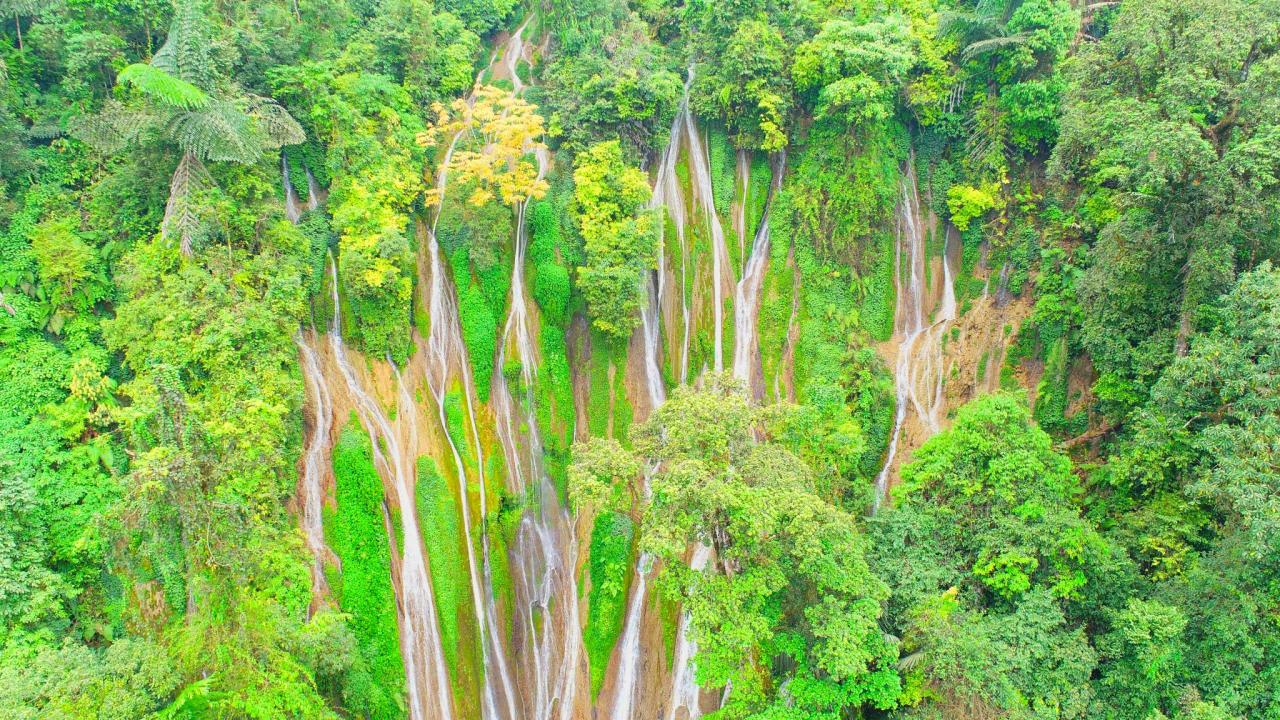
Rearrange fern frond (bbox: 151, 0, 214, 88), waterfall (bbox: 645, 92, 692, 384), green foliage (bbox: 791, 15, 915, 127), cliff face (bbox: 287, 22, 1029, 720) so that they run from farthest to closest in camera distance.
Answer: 1. waterfall (bbox: 645, 92, 692, 384)
2. green foliage (bbox: 791, 15, 915, 127)
3. cliff face (bbox: 287, 22, 1029, 720)
4. fern frond (bbox: 151, 0, 214, 88)

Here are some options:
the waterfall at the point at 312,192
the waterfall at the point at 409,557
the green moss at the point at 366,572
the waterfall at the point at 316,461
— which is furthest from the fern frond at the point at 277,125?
the green moss at the point at 366,572

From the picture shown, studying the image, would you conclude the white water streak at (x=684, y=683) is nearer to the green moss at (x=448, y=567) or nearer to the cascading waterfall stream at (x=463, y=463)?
the cascading waterfall stream at (x=463, y=463)

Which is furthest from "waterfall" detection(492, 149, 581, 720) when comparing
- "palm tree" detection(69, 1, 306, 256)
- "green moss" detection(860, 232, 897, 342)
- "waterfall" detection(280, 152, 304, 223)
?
"green moss" detection(860, 232, 897, 342)

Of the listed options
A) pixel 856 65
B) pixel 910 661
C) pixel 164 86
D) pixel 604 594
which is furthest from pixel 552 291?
pixel 910 661

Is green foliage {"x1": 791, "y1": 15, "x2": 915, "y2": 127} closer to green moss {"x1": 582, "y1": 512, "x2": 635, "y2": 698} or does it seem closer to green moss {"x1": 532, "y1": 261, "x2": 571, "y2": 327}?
green moss {"x1": 532, "y1": 261, "x2": 571, "y2": 327}

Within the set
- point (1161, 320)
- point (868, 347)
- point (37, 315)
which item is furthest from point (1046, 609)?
point (37, 315)

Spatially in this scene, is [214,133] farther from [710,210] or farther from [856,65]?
[856,65]

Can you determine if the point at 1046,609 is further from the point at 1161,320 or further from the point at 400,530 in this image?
the point at 400,530
